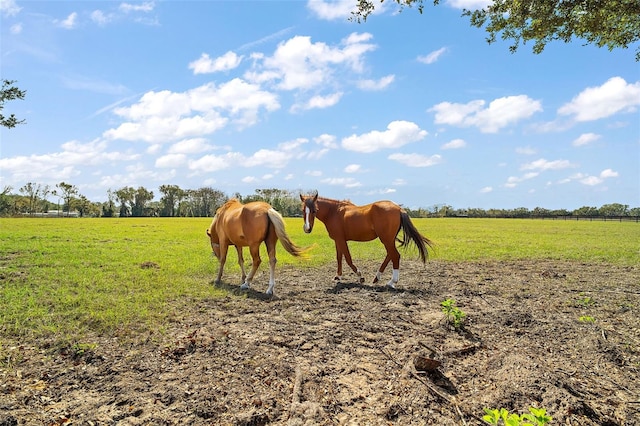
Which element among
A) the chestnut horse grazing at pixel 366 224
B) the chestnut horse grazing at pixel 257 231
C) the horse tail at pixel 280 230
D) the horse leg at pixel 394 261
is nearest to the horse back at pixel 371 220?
the chestnut horse grazing at pixel 366 224

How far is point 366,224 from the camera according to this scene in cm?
956

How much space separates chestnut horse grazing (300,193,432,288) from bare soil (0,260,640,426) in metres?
2.02

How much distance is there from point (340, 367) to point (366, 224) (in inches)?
213

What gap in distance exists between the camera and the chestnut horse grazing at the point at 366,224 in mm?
9133

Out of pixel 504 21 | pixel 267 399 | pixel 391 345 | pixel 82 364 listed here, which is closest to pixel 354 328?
pixel 391 345

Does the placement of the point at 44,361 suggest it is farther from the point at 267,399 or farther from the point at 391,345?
the point at 391,345

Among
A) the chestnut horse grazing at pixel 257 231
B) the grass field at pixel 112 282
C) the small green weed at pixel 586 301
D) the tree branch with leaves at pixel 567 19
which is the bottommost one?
the grass field at pixel 112 282

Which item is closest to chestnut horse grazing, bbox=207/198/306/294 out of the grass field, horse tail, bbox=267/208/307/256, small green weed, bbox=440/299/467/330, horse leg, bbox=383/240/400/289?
horse tail, bbox=267/208/307/256

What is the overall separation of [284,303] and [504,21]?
763 cm

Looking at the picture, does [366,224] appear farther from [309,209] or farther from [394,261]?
[309,209]

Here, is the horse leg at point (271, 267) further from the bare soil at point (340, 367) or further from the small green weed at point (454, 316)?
the small green weed at point (454, 316)

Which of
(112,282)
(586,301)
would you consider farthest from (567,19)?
(112,282)

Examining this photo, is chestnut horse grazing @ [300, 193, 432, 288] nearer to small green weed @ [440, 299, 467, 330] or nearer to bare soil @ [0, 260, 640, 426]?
bare soil @ [0, 260, 640, 426]

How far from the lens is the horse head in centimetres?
974
